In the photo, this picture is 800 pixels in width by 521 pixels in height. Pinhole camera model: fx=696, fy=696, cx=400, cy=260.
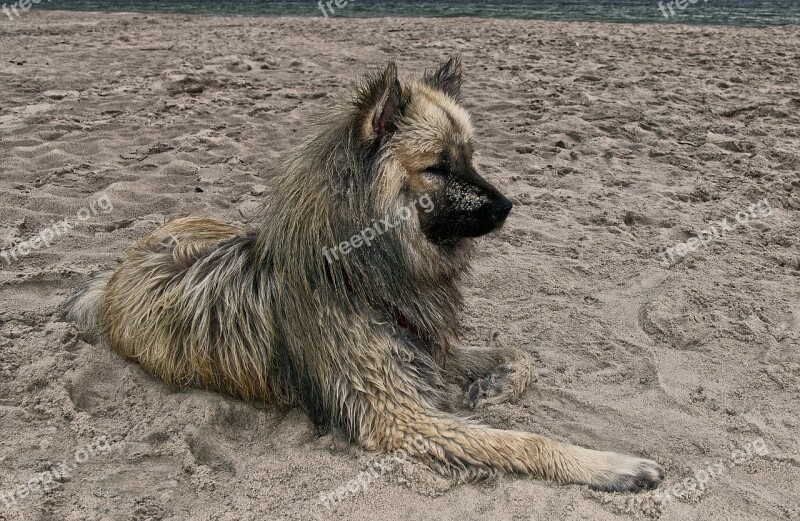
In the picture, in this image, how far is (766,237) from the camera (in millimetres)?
4898

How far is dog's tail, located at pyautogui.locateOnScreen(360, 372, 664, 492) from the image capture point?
2895mm

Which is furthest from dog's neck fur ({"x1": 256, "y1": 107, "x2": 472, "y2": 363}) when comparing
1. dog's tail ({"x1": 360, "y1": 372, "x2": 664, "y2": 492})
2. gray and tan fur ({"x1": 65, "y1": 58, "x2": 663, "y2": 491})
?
dog's tail ({"x1": 360, "y1": 372, "x2": 664, "y2": 492})

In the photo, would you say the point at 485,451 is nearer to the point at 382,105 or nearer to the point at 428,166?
the point at 428,166

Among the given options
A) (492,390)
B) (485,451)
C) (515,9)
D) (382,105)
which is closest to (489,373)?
(492,390)

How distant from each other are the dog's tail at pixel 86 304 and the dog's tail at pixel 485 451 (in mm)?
1691

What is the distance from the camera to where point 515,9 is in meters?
19.3

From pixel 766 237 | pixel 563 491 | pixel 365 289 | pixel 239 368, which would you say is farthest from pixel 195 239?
pixel 766 237

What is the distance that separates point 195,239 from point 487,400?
1.76m

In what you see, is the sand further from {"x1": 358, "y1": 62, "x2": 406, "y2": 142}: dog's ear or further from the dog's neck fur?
{"x1": 358, "y1": 62, "x2": 406, "y2": 142}: dog's ear

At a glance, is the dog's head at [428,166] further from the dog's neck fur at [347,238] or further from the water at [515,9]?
the water at [515,9]

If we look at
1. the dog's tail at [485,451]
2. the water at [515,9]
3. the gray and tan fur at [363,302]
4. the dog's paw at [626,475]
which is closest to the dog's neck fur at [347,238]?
the gray and tan fur at [363,302]

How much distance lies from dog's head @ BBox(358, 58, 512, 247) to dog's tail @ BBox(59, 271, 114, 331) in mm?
1829

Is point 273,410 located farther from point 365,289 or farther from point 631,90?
point 631,90

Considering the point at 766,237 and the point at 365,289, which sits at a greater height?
the point at 365,289
